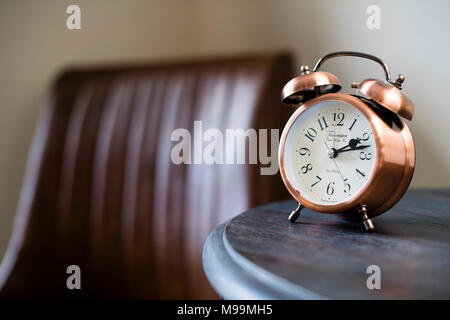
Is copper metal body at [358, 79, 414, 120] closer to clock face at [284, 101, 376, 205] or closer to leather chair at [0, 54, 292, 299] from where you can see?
clock face at [284, 101, 376, 205]

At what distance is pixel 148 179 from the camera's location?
1042 mm

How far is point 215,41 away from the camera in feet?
4.64

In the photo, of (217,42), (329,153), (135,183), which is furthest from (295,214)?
(217,42)

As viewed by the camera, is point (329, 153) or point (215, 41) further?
point (215, 41)

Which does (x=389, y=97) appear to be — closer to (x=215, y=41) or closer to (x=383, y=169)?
(x=383, y=169)

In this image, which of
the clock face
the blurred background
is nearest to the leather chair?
the blurred background

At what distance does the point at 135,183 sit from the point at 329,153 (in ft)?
2.25

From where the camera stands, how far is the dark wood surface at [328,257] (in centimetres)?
30

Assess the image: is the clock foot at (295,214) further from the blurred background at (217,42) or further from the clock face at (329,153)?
the blurred background at (217,42)

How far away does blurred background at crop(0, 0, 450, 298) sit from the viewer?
0.79 metres

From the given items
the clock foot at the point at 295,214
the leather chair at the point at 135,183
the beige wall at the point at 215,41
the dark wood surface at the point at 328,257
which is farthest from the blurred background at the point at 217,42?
the clock foot at the point at 295,214

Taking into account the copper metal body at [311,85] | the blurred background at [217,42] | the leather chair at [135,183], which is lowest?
the leather chair at [135,183]

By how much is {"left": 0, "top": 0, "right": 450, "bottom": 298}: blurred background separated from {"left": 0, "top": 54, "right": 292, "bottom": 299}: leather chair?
0.42ft
